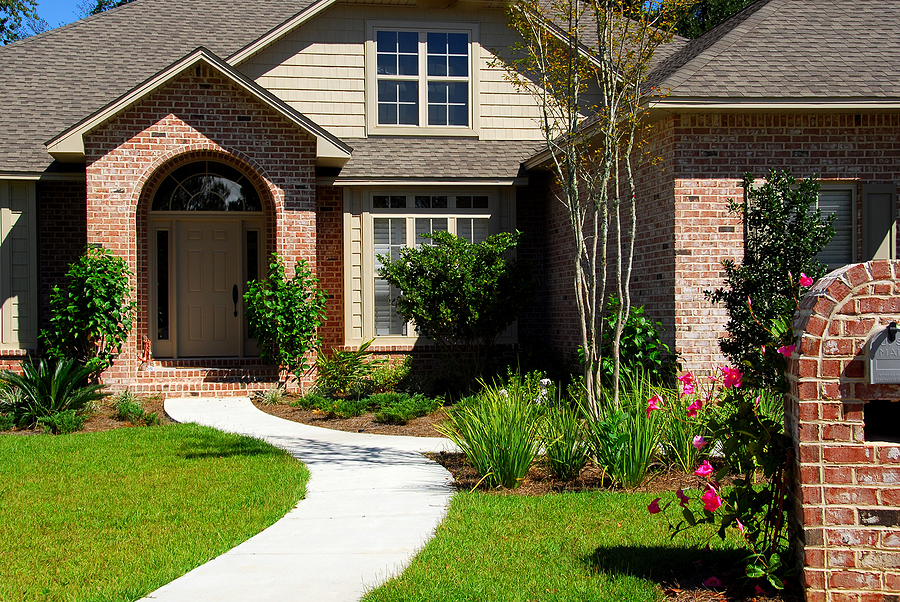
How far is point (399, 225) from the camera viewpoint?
1348cm

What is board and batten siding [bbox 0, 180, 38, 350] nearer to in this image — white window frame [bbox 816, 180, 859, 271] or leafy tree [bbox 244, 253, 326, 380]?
leafy tree [bbox 244, 253, 326, 380]

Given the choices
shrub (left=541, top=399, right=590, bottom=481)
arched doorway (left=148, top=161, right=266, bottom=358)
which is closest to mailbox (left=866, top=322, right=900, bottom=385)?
shrub (left=541, top=399, right=590, bottom=481)

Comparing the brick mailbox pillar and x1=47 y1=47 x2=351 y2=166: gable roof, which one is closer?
the brick mailbox pillar

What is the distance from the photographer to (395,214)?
13.4 m

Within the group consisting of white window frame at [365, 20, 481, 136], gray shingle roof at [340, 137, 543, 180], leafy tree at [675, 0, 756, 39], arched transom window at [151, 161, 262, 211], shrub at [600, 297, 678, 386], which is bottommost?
shrub at [600, 297, 678, 386]

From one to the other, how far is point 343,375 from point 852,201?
24.2 ft

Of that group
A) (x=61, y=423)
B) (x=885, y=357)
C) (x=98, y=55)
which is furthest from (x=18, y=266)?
(x=885, y=357)

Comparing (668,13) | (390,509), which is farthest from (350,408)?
(668,13)

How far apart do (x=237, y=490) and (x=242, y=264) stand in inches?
297

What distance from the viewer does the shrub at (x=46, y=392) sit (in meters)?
10.0

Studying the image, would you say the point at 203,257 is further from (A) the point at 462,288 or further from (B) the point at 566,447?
(B) the point at 566,447

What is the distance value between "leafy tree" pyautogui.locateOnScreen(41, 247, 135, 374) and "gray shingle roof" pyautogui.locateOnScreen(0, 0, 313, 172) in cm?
225

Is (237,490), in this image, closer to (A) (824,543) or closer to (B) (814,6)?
(A) (824,543)

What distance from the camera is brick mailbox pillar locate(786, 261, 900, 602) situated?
12.3ft
